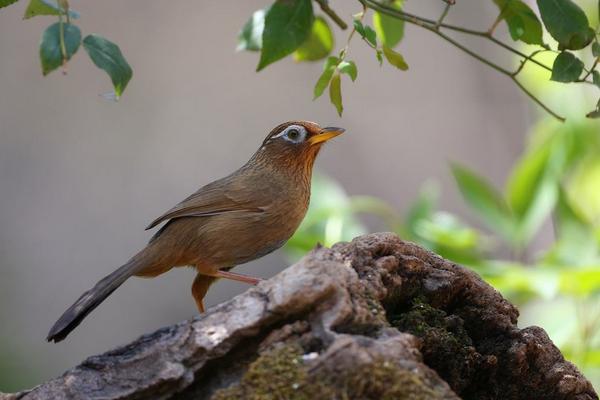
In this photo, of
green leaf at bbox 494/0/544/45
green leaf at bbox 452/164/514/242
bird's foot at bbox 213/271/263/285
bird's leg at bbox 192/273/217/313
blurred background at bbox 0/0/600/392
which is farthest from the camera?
blurred background at bbox 0/0/600/392

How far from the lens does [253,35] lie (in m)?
3.43

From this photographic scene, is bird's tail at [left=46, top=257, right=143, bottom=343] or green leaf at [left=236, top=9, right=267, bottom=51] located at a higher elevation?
green leaf at [left=236, top=9, right=267, bottom=51]

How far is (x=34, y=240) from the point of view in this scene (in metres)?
9.16

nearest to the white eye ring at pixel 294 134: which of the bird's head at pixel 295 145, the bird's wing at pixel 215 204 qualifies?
the bird's head at pixel 295 145

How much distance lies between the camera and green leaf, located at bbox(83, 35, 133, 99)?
270 cm

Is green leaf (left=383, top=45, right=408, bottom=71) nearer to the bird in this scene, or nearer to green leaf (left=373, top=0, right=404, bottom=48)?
green leaf (left=373, top=0, right=404, bottom=48)

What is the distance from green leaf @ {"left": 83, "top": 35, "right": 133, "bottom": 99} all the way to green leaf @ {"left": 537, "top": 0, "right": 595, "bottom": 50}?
1.32m

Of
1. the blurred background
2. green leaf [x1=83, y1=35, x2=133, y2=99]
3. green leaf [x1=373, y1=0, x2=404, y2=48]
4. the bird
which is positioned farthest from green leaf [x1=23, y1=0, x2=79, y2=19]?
the blurred background

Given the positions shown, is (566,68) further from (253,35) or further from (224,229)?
(224,229)

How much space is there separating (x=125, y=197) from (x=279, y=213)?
19.4 feet

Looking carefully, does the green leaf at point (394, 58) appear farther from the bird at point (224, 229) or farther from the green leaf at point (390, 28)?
the bird at point (224, 229)

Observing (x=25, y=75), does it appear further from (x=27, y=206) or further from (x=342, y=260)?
(x=342, y=260)

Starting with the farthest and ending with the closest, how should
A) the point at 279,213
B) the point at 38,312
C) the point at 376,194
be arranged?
1. the point at 376,194
2. the point at 38,312
3. the point at 279,213

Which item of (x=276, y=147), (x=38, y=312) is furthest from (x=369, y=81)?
(x=276, y=147)
